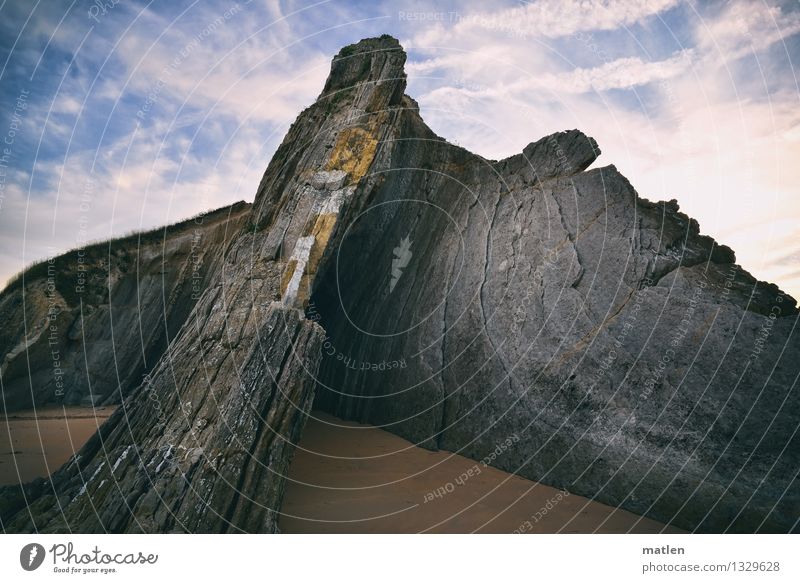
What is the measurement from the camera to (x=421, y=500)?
19.4ft

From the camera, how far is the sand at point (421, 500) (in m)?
5.30

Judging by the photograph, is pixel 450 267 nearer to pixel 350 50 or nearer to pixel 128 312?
pixel 350 50

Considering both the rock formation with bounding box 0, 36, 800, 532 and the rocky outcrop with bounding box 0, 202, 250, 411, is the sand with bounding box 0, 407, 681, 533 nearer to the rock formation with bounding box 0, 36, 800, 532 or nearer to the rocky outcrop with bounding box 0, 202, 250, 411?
the rock formation with bounding box 0, 36, 800, 532

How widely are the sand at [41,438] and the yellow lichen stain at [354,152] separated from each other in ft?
20.7

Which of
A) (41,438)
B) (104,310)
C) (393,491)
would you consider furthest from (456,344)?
(104,310)

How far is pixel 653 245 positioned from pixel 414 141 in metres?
5.16

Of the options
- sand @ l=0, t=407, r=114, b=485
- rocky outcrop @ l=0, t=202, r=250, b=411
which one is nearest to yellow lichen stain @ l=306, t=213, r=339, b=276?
rocky outcrop @ l=0, t=202, r=250, b=411

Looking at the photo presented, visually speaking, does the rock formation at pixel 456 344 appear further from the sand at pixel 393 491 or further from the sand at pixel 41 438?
the sand at pixel 41 438

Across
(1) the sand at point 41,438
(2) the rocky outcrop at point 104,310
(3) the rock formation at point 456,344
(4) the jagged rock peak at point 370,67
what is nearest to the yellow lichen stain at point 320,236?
(3) the rock formation at point 456,344

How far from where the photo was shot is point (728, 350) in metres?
5.94

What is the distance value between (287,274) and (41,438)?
5.44m

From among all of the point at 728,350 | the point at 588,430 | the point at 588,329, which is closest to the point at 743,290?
the point at 728,350

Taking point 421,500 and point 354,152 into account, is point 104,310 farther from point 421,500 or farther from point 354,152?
point 421,500

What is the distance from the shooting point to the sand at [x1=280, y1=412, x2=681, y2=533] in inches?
209
